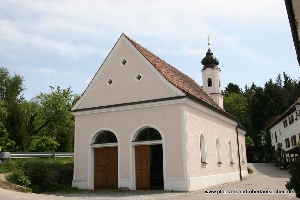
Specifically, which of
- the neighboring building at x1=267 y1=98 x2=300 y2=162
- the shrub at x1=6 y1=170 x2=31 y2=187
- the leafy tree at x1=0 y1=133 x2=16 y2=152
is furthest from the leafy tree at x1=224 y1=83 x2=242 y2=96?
the shrub at x1=6 y1=170 x2=31 y2=187

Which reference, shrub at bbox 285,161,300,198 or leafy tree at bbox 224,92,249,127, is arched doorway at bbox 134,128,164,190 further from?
leafy tree at bbox 224,92,249,127

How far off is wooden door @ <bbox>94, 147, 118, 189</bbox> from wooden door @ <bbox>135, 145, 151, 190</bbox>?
4.91 feet

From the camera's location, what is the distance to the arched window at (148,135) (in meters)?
18.1

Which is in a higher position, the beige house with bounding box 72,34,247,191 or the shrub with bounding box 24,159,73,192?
the beige house with bounding box 72,34,247,191

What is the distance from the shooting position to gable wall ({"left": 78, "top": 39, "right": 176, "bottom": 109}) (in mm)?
18422

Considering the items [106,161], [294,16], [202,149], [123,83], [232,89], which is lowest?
[106,161]

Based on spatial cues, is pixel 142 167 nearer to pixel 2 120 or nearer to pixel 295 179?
pixel 295 179

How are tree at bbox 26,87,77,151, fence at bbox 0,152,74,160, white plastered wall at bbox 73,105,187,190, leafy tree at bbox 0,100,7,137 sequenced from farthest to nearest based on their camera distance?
tree at bbox 26,87,77,151 → leafy tree at bbox 0,100,7,137 → fence at bbox 0,152,74,160 → white plastered wall at bbox 73,105,187,190

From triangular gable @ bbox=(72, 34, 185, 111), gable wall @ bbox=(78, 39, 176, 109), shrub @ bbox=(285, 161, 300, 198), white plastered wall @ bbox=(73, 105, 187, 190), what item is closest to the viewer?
shrub @ bbox=(285, 161, 300, 198)

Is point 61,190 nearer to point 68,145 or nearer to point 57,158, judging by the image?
point 57,158

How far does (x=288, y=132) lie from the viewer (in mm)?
43750

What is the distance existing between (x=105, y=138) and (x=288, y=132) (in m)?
32.4

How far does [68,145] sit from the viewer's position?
123 ft

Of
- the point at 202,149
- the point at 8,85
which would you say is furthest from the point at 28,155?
the point at 8,85
